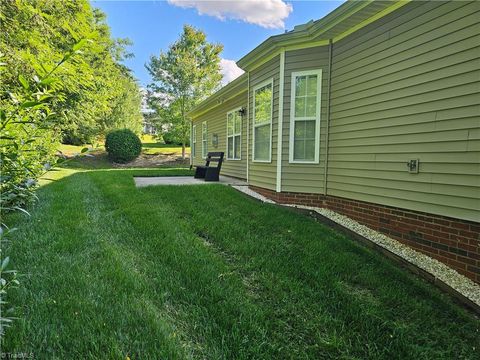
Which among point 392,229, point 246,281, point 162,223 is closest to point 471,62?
point 392,229

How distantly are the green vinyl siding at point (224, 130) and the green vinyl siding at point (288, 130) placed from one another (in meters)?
3.03

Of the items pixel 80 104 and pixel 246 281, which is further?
pixel 80 104

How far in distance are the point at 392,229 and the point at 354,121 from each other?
163 centimetres

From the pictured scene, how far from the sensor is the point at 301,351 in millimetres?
1741

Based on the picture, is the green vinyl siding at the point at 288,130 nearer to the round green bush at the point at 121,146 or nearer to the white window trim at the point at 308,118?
the white window trim at the point at 308,118

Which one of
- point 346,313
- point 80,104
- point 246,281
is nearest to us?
point 346,313

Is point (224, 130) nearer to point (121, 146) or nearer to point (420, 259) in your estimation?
point (420, 259)

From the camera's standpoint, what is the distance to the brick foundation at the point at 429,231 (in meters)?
2.79

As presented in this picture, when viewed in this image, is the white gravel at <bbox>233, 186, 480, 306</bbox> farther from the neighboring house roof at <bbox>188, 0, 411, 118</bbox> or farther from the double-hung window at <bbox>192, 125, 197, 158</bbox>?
the double-hung window at <bbox>192, 125, 197, 158</bbox>

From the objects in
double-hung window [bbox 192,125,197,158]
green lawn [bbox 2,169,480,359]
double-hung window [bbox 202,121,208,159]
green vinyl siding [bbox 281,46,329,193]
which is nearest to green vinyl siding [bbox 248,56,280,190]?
green vinyl siding [bbox 281,46,329,193]

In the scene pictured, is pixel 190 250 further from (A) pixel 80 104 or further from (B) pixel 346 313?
(A) pixel 80 104

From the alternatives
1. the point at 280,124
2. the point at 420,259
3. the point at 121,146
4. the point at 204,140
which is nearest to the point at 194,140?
the point at 204,140

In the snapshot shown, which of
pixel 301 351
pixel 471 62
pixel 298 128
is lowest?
pixel 301 351

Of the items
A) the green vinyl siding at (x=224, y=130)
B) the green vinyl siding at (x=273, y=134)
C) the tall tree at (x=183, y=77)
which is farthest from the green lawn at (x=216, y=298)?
the tall tree at (x=183, y=77)
